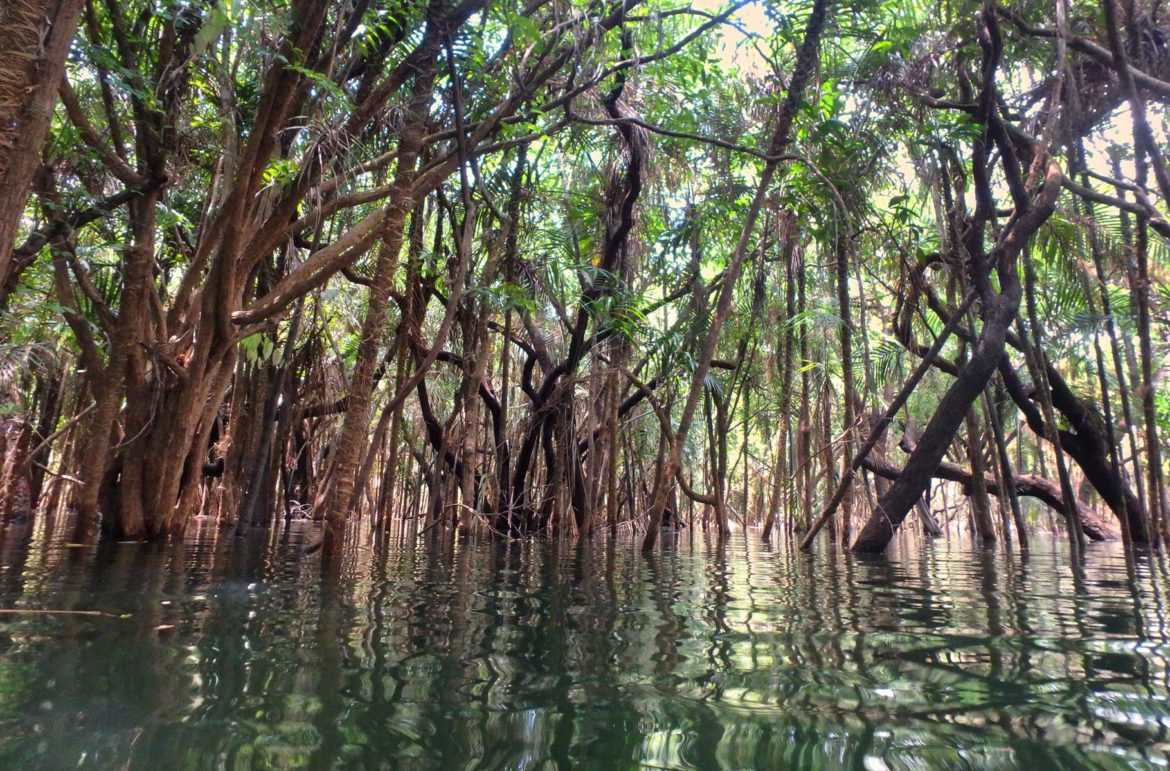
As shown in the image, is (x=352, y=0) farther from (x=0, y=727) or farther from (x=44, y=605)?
(x=0, y=727)

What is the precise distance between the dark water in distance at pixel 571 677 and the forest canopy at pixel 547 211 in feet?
4.82

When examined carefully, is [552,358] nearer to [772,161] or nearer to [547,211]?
[547,211]

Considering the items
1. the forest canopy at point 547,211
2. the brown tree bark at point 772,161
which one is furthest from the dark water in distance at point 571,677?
the brown tree bark at point 772,161

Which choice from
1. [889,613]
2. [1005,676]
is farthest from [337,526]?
[1005,676]

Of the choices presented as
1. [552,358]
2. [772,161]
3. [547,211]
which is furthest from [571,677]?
[552,358]

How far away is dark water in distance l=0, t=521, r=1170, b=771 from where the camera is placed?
3.24ft

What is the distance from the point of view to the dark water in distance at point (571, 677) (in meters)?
0.99

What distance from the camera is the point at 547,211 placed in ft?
25.1

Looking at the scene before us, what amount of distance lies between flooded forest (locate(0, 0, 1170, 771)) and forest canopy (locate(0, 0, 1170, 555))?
0.04m

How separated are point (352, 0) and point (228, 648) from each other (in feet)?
12.4

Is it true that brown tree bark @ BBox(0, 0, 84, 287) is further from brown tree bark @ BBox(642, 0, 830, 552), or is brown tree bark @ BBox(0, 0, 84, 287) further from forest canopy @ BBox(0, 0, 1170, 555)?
brown tree bark @ BBox(642, 0, 830, 552)

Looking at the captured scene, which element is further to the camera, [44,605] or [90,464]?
[90,464]

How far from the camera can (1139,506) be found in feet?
23.0

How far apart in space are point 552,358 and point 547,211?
2.40 meters
